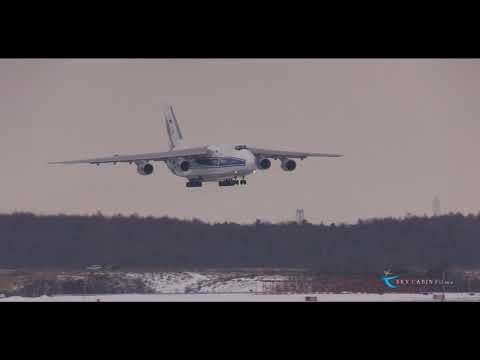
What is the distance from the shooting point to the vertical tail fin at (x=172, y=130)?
63594 millimetres

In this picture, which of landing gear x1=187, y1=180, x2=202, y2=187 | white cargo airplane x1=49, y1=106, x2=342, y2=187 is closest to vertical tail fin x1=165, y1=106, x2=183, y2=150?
white cargo airplane x1=49, y1=106, x2=342, y2=187

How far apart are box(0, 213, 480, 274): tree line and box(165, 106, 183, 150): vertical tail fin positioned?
335cm

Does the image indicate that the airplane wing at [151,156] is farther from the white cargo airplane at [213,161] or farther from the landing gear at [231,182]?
the landing gear at [231,182]

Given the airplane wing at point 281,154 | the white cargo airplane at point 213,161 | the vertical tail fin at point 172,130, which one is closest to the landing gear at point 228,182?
the white cargo airplane at point 213,161

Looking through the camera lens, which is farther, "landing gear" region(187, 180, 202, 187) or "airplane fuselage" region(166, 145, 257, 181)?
"landing gear" region(187, 180, 202, 187)

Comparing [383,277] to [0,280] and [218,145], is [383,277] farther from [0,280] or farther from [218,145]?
[0,280]

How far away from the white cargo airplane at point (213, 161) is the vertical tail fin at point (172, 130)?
7.40 ft

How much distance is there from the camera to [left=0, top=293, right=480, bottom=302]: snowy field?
53562 millimetres

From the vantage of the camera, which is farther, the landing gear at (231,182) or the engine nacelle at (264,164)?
the engine nacelle at (264,164)

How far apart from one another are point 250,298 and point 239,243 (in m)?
7.40

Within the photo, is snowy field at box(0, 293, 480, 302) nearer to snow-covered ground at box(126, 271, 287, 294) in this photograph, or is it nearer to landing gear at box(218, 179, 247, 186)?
snow-covered ground at box(126, 271, 287, 294)

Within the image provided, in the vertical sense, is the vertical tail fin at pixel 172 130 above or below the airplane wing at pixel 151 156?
above

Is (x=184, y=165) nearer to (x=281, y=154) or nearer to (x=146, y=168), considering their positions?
(x=146, y=168)

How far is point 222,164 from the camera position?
57.9 meters
